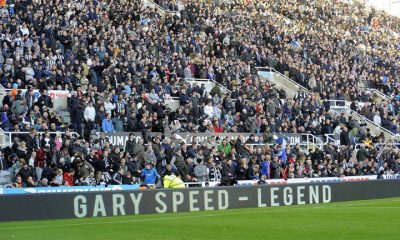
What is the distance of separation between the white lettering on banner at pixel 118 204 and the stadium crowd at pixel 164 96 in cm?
371

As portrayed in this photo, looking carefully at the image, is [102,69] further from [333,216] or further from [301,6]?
[301,6]

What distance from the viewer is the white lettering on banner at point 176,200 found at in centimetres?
2019

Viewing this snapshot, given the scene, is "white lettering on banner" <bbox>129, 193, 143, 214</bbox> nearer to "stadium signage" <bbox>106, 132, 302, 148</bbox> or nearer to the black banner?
the black banner

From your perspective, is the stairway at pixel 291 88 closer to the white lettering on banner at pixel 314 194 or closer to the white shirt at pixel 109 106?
the white shirt at pixel 109 106

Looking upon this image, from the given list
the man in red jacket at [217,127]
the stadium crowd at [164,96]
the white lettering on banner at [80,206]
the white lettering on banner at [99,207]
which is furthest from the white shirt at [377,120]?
the white lettering on banner at [80,206]

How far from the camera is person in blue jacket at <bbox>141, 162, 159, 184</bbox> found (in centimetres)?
2465

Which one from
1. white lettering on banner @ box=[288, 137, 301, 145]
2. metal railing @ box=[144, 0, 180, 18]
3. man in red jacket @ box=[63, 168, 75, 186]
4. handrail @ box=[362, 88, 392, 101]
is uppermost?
metal railing @ box=[144, 0, 180, 18]

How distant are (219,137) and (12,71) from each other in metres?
7.67

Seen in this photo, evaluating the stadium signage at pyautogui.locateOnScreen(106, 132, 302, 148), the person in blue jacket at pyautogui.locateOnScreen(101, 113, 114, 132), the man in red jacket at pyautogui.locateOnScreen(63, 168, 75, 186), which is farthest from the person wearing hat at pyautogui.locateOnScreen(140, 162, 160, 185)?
the person in blue jacket at pyautogui.locateOnScreen(101, 113, 114, 132)

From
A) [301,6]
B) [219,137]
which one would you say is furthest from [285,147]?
[301,6]

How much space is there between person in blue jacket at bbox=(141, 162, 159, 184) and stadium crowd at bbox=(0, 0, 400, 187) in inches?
1.3

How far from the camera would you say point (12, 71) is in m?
27.1

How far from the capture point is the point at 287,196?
22.8 meters

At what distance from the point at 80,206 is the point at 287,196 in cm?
673
